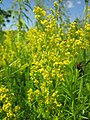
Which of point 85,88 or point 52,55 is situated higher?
point 52,55

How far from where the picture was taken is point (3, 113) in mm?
2551

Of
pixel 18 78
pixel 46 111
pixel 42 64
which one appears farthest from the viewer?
pixel 18 78

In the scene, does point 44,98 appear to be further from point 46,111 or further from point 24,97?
point 24,97

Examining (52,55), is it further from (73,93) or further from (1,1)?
(1,1)

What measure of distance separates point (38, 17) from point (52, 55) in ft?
1.79

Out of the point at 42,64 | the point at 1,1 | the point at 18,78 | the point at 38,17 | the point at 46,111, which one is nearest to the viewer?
the point at 46,111

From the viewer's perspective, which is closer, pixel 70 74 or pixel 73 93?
pixel 73 93

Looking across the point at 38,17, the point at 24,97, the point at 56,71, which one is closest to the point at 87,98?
the point at 56,71

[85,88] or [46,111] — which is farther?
[85,88]

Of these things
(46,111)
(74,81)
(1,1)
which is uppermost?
(1,1)

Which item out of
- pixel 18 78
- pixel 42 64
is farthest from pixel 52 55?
pixel 18 78

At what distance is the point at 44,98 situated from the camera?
2.57 metres

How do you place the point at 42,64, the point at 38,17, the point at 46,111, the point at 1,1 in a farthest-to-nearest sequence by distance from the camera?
the point at 1,1 < the point at 38,17 < the point at 42,64 < the point at 46,111

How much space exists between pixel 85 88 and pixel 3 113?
2.50ft
